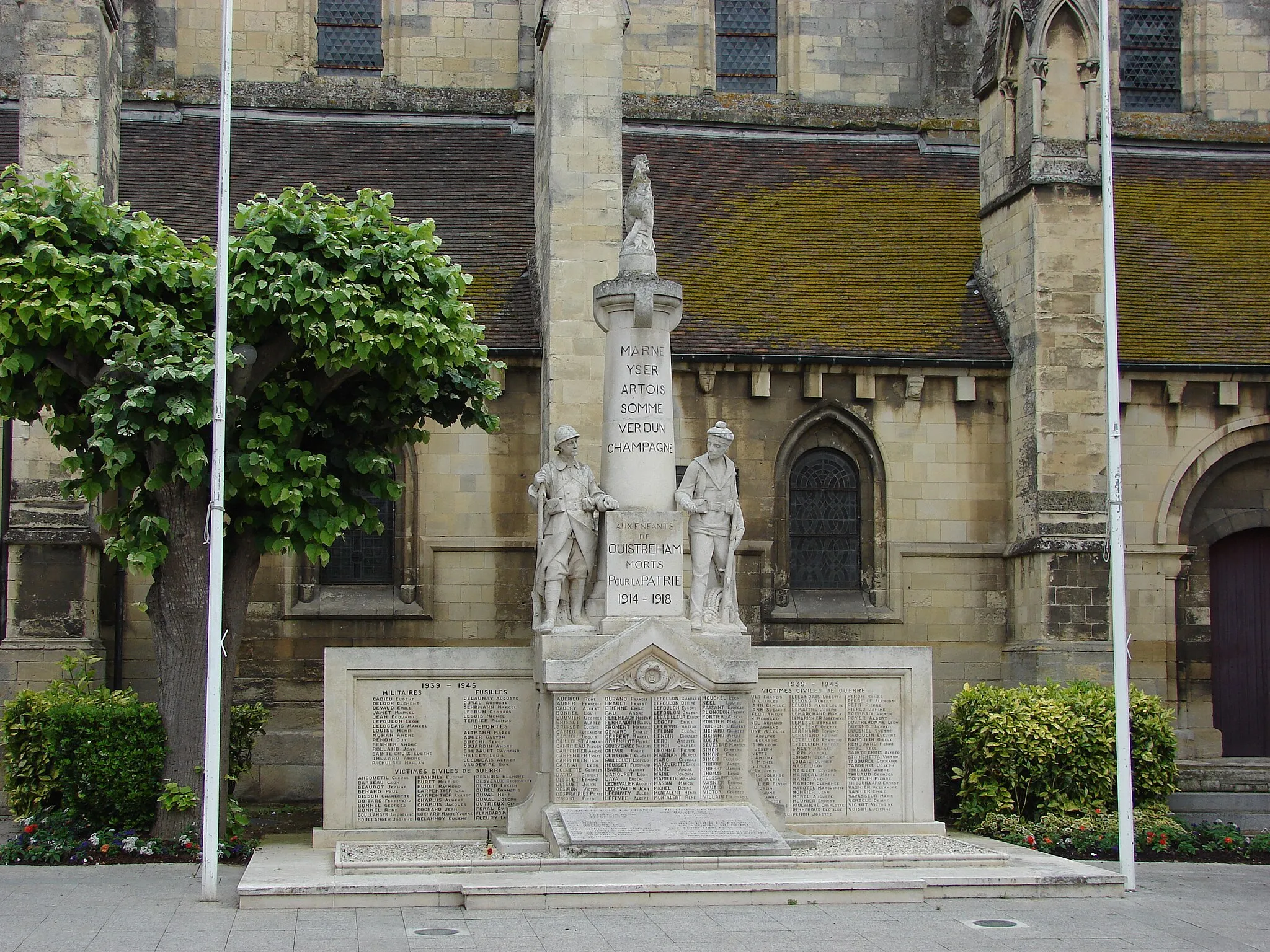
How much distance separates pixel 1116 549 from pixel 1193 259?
458 inches

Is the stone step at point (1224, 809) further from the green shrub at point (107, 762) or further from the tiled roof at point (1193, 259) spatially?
the green shrub at point (107, 762)

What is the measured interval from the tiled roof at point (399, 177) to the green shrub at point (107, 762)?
24.7 ft

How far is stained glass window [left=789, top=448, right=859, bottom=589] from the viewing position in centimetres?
2328

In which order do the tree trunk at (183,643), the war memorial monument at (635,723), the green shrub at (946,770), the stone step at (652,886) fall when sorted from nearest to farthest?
the stone step at (652,886) → the war memorial monument at (635,723) → the tree trunk at (183,643) → the green shrub at (946,770)

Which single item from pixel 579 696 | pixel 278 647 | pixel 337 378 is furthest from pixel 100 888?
pixel 278 647

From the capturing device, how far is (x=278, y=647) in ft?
71.4

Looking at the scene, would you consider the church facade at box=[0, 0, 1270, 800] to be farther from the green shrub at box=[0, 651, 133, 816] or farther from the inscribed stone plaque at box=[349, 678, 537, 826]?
the inscribed stone plaque at box=[349, 678, 537, 826]

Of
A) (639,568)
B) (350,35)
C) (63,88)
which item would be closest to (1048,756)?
(639,568)

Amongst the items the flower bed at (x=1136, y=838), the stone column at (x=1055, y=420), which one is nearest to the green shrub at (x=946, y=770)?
the flower bed at (x=1136, y=838)

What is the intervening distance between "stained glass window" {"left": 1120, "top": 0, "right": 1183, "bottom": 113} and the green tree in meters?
16.3

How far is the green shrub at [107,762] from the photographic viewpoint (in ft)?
55.2

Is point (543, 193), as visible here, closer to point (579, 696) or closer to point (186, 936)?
point (579, 696)

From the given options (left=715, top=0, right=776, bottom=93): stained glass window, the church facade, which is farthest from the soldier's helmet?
(left=715, top=0, right=776, bottom=93): stained glass window

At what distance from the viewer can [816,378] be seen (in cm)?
2278
